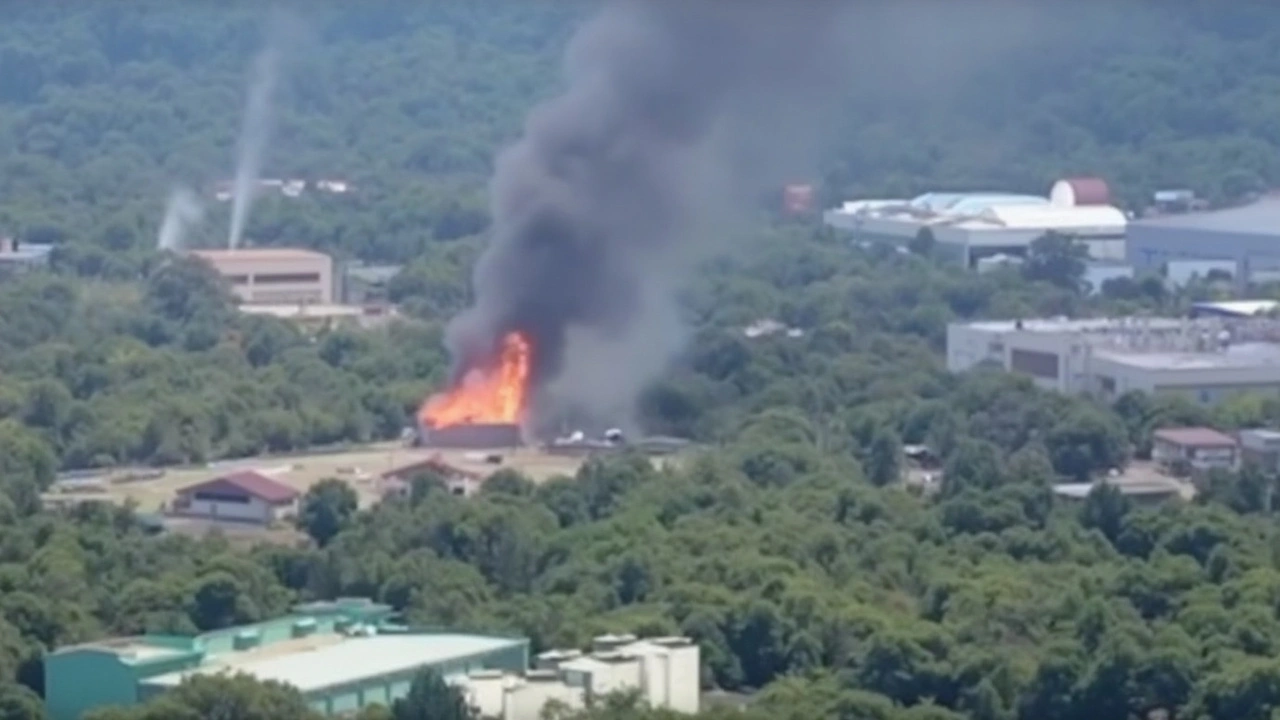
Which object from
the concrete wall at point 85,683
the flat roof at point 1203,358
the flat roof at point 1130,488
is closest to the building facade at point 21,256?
the flat roof at point 1203,358

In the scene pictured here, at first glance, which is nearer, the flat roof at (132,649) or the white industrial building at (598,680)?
the white industrial building at (598,680)

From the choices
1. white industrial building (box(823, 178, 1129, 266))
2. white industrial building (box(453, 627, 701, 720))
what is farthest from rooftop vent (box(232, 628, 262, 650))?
white industrial building (box(823, 178, 1129, 266))

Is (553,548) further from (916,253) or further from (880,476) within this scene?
(916,253)

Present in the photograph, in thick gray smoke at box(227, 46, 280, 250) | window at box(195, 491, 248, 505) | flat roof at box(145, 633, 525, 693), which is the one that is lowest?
flat roof at box(145, 633, 525, 693)

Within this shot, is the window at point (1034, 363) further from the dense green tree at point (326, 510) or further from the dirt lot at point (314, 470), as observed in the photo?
the dense green tree at point (326, 510)

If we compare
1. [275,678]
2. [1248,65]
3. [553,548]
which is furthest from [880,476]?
[1248,65]

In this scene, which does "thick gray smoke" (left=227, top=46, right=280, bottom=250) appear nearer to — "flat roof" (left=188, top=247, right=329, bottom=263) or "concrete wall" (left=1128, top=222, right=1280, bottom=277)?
"flat roof" (left=188, top=247, right=329, bottom=263)
